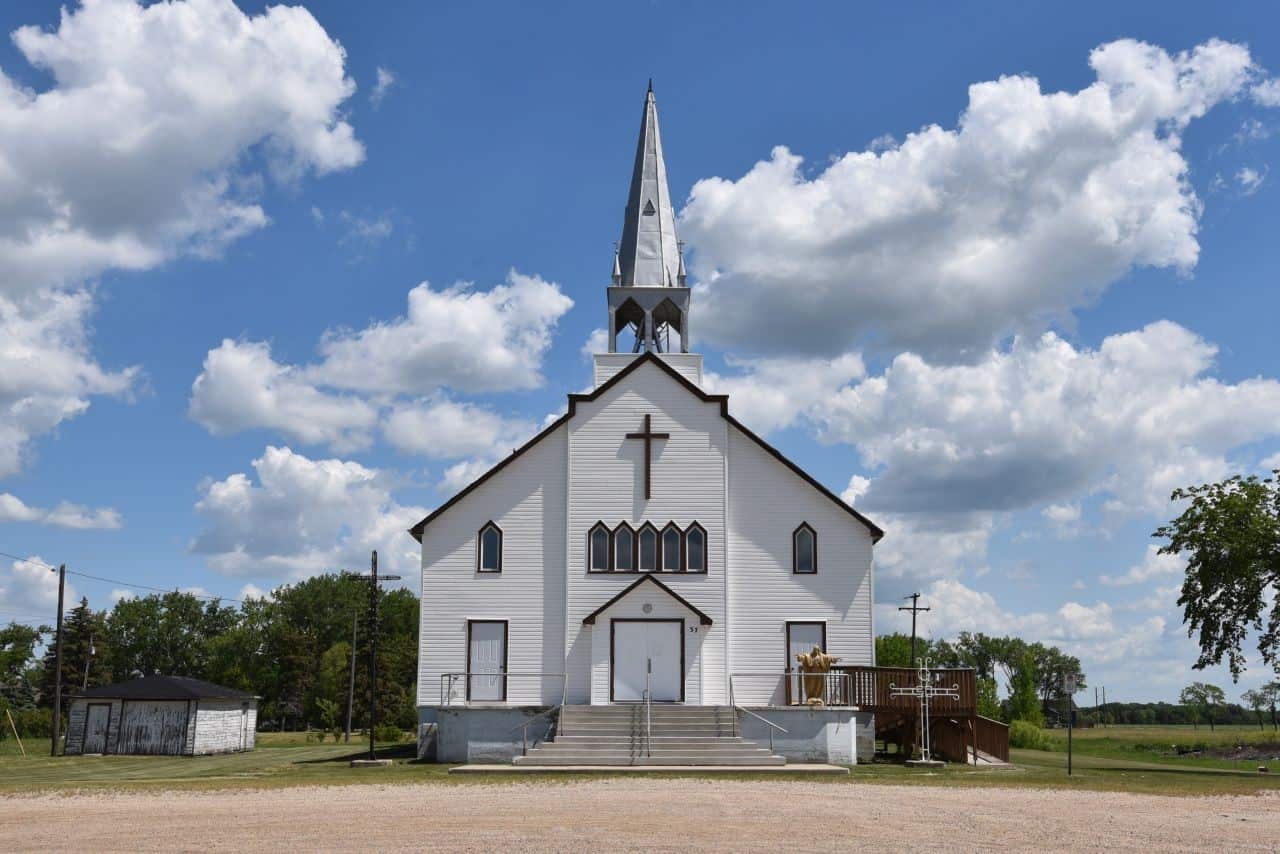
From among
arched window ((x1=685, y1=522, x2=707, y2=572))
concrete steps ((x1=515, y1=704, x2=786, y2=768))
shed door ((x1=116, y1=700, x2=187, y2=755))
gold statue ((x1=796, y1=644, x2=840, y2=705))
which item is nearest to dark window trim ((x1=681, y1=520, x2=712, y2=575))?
arched window ((x1=685, y1=522, x2=707, y2=572))

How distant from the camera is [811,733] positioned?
91.6ft

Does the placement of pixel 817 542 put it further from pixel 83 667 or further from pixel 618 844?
pixel 83 667

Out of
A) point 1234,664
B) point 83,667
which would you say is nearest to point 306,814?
point 1234,664

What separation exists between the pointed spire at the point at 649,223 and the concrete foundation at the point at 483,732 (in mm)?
12747

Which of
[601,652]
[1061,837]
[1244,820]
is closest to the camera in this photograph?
[1061,837]

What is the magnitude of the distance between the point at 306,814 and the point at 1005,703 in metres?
48.6

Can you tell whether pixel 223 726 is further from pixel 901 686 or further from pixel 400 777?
pixel 901 686

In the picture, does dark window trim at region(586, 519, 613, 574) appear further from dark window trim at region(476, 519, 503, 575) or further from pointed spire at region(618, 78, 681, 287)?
pointed spire at region(618, 78, 681, 287)

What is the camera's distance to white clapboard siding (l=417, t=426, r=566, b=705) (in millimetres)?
30469

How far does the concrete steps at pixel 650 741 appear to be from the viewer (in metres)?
25.6

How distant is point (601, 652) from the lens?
30.2 metres

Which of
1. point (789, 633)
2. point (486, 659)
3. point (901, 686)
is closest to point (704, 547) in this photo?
point (789, 633)

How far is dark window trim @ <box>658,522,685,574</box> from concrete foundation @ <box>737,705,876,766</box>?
4487 millimetres

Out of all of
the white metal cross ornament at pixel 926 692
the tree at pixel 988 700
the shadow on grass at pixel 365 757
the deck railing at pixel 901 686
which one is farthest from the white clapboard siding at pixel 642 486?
the tree at pixel 988 700
